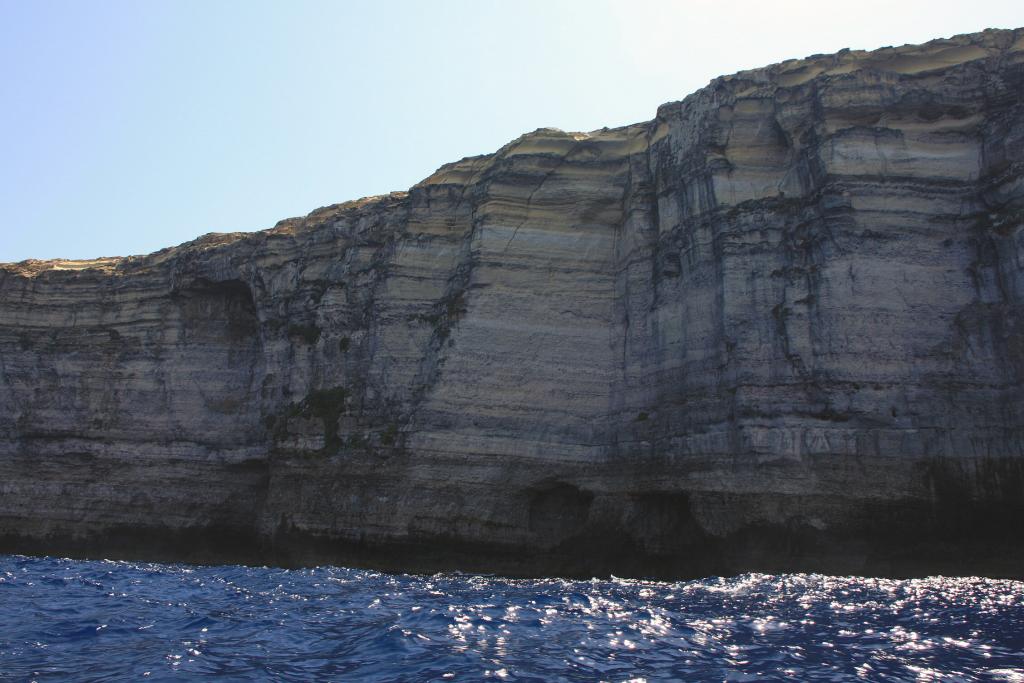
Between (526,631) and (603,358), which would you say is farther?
(603,358)

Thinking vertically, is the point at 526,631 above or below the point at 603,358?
below

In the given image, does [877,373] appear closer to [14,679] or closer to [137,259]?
[14,679]

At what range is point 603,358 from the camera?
26109 mm

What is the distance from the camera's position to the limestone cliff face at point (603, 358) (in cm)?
1980

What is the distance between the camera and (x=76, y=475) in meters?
30.8

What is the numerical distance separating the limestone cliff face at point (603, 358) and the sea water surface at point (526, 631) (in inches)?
127

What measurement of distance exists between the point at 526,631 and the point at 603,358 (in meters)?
14.5

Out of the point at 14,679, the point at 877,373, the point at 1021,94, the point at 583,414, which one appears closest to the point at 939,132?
the point at 1021,94

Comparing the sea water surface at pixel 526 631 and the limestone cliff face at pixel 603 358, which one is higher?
the limestone cliff face at pixel 603 358

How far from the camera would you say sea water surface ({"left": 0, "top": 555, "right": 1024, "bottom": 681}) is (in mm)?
9852

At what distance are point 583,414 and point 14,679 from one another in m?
17.7

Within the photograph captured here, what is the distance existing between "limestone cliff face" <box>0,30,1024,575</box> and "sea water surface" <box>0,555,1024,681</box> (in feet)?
10.6

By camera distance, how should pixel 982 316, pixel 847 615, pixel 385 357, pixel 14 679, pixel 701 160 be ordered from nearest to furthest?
pixel 14 679
pixel 847 615
pixel 982 316
pixel 701 160
pixel 385 357

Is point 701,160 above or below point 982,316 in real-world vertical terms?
above
